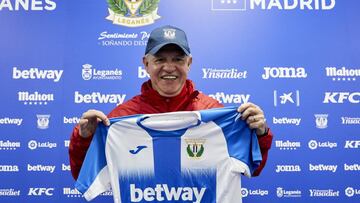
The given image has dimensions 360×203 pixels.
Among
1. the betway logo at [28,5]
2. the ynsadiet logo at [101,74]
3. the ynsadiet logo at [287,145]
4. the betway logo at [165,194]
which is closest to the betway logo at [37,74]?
the ynsadiet logo at [101,74]

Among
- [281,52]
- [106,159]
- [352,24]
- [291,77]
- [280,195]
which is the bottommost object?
[280,195]

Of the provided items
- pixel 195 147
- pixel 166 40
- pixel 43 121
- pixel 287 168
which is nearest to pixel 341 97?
pixel 287 168

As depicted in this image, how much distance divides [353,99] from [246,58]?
670 mm

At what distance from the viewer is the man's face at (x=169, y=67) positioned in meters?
1.30

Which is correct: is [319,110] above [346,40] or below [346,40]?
below

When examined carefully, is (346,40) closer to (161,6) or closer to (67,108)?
(161,6)

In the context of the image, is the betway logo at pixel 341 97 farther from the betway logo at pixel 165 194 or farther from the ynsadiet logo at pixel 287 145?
the betway logo at pixel 165 194

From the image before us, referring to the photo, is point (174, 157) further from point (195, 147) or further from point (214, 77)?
point (214, 77)

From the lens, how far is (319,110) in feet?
6.60

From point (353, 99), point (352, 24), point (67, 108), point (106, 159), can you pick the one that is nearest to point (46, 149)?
point (67, 108)

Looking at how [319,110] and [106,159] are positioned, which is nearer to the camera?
[106,159]

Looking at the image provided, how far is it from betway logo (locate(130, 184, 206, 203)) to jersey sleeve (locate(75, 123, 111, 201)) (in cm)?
11

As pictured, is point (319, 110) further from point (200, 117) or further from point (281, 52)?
point (200, 117)

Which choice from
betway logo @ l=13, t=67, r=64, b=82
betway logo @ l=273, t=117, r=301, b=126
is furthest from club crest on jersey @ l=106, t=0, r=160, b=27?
betway logo @ l=273, t=117, r=301, b=126
